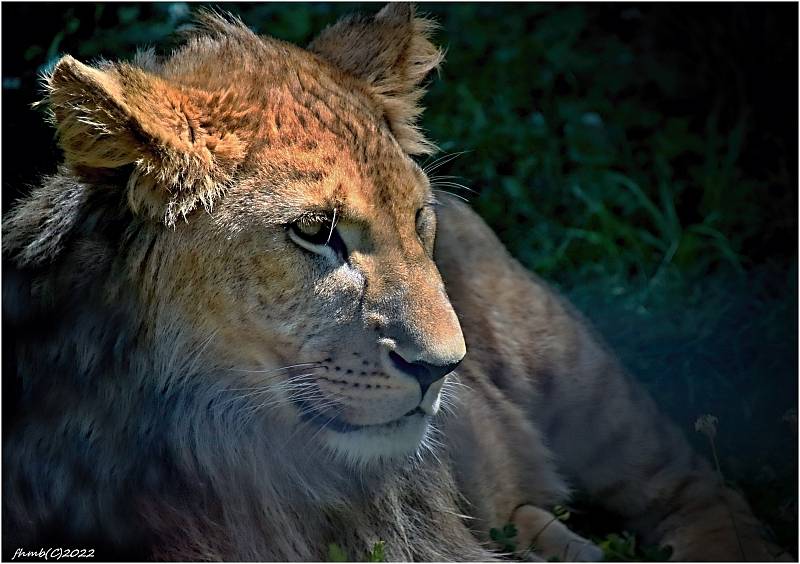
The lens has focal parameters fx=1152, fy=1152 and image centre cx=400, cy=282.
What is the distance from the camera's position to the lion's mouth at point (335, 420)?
2.21 meters

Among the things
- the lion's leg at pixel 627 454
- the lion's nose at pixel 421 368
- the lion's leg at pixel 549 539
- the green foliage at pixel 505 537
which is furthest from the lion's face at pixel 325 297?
the lion's leg at pixel 627 454

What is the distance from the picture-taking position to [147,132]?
6.76 ft

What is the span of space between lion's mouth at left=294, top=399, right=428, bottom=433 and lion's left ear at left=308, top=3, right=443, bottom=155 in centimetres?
71

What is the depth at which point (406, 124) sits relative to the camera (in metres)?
2.67

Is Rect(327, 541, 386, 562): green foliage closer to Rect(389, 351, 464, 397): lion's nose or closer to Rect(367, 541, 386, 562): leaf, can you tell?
Rect(367, 541, 386, 562): leaf

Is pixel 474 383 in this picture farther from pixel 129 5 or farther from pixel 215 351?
pixel 129 5

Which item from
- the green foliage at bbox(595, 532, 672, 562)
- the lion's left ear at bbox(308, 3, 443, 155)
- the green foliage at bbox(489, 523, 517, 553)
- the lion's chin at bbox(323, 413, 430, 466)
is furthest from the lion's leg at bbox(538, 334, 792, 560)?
the lion's chin at bbox(323, 413, 430, 466)

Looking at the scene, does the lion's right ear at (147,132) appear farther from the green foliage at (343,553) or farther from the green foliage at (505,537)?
the green foliage at (505,537)

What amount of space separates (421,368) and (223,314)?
0.39 m

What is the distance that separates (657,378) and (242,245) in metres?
1.86

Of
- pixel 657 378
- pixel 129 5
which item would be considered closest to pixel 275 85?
pixel 129 5

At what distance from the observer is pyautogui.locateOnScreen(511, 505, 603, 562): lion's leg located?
3012mm

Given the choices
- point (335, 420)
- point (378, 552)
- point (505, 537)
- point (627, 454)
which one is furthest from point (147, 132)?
point (627, 454)

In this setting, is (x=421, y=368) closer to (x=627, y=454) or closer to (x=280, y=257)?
(x=280, y=257)
